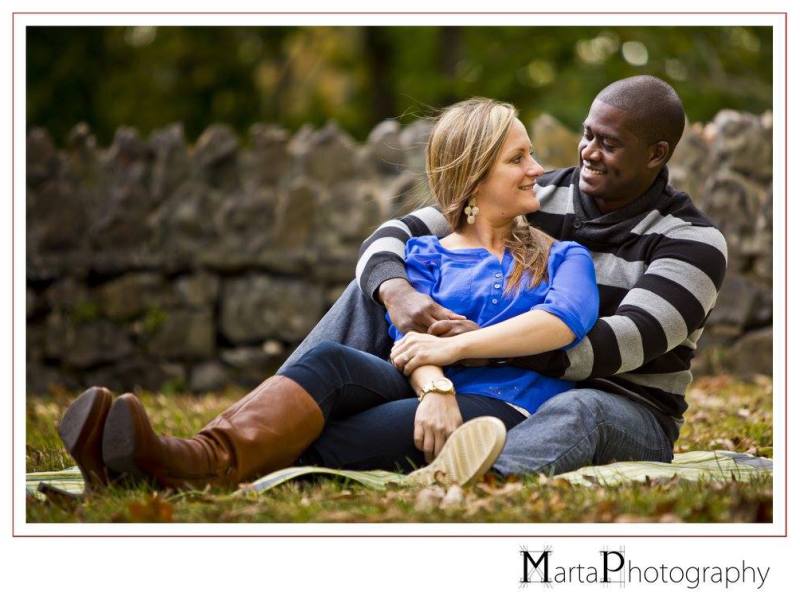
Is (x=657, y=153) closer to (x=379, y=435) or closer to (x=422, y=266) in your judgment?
(x=422, y=266)

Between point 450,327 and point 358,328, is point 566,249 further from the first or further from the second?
point 358,328

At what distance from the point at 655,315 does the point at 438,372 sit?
762 mm

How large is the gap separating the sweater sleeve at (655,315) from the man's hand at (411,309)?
0.31m

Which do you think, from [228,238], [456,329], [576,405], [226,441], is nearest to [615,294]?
[576,405]

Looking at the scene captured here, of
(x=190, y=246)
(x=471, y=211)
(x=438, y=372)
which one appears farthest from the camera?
(x=190, y=246)

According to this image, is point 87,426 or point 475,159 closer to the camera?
point 87,426

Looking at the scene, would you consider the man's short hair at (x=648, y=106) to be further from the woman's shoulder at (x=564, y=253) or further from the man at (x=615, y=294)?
the woman's shoulder at (x=564, y=253)

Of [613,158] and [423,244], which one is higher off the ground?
[613,158]

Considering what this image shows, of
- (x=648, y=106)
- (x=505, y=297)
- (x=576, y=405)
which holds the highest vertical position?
(x=648, y=106)

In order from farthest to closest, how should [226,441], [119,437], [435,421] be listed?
[435,421] < [226,441] < [119,437]

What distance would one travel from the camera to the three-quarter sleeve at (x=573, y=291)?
348cm

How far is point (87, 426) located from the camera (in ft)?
10.2

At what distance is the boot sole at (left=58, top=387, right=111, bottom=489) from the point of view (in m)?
3.11
